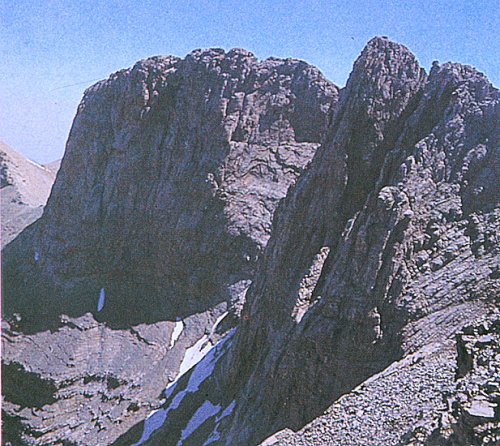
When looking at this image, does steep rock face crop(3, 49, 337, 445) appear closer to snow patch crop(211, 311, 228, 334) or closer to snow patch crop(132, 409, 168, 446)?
snow patch crop(211, 311, 228, 334)

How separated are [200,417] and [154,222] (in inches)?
1242

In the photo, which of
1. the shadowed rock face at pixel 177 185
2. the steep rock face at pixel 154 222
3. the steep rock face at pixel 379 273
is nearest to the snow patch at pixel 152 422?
the steep rock face at pixel 154 222

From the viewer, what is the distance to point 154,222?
7381cm

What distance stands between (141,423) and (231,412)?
1533 cm

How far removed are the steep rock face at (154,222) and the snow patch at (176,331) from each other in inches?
7.4

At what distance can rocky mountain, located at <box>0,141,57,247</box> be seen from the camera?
3487 inches

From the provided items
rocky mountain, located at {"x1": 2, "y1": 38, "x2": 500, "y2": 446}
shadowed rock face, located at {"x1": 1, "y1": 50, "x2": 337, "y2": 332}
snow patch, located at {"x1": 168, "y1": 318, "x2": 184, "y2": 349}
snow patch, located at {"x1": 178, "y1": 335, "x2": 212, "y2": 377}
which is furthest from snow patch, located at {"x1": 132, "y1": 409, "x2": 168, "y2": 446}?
shadowed rock face, located at {"x1": 1, "y1": 50, "x2": 337, "y2": 332}

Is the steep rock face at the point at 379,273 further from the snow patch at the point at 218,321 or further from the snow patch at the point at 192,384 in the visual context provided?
the snow patch at the point at 218,321

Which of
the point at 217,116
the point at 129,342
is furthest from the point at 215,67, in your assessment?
the point at 129,342

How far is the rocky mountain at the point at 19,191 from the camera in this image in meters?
88.6

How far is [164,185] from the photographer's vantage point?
74.0 m

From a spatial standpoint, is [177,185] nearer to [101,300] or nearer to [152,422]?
[101,300]

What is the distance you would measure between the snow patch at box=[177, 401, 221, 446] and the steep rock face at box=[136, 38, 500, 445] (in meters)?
2.63

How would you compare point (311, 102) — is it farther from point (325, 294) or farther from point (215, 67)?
point (325, 294)
